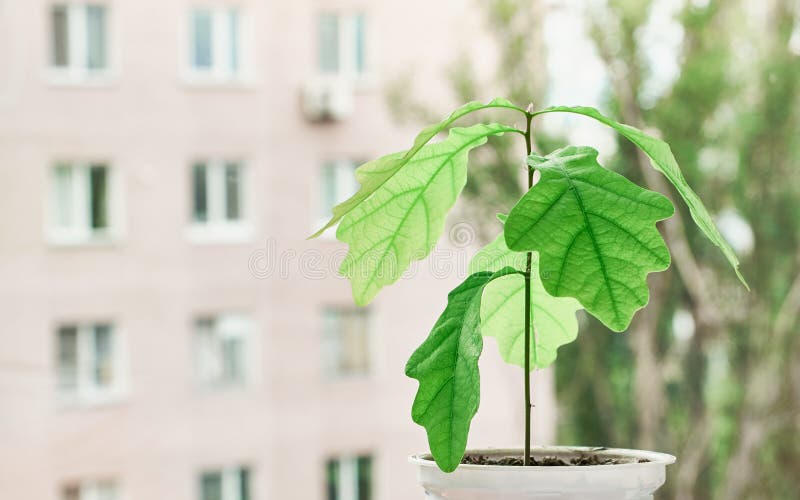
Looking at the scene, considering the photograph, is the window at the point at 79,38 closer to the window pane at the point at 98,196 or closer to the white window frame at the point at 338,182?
the window pane at the point at 98,196

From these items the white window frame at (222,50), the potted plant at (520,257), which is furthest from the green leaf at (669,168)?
the white window frame at (222,50)

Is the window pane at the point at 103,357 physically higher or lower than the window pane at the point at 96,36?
lower

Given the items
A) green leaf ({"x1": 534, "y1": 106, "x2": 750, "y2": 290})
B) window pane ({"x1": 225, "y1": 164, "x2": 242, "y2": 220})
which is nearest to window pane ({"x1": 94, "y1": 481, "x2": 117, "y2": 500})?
window pane ({"x1": 225, "y1": 164, "x2": 242, "y2": 220})

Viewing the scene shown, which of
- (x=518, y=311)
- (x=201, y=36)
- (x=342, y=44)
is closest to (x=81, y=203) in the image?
(x=201, y=36)

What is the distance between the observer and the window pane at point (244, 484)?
5763 millimetres

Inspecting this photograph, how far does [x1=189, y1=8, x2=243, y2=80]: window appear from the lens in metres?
5.18

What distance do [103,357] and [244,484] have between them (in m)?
1.18

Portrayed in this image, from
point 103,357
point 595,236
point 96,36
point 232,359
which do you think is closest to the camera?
point 595,236

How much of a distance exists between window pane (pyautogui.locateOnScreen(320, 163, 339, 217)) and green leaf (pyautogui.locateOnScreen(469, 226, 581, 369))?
16.7ft

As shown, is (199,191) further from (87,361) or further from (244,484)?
(244,484)

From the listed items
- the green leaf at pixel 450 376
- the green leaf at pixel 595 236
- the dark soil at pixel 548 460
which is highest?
the green leaf at pixel 595 236

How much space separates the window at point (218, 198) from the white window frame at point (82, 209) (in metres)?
0.38

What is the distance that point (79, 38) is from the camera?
487cm

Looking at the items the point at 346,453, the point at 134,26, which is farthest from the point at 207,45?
the point at 346,453
